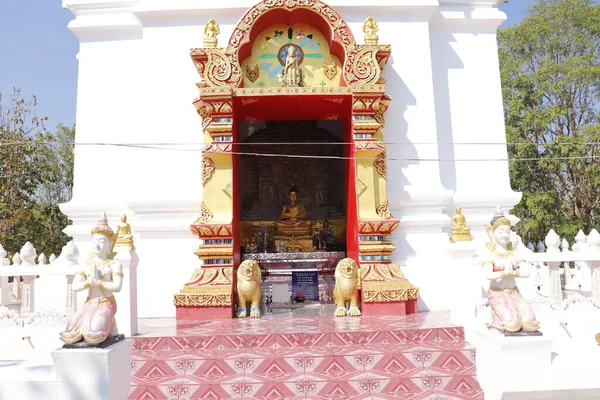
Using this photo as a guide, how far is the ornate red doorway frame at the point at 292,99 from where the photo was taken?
7770 mm

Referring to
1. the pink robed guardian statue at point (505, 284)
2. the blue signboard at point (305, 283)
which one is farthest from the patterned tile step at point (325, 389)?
the blue signboard at point (305, 283)

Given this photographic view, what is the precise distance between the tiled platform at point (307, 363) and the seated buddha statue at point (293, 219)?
4.65 meters

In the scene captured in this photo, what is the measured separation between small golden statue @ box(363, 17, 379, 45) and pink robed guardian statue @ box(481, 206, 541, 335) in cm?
402

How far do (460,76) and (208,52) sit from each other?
438 centimetres

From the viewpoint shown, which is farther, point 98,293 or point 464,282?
point 464,282

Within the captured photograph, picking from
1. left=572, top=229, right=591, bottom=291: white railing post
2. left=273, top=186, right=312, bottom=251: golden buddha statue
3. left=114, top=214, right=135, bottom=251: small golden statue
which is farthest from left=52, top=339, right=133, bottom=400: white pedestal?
left=572, top=229, right=591, bottom=291: white railing post

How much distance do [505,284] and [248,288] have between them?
3.59 m

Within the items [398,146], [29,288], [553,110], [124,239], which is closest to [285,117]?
[398,146]

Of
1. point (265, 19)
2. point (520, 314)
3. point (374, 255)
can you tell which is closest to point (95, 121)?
point (265, 19)

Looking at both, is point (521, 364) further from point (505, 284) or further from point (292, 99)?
point (292, 99)

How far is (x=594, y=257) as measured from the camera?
26.5ft

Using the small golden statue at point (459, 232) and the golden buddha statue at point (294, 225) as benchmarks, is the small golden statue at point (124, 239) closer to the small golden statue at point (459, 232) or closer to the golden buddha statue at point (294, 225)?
the small golden statue at point (459, 232)

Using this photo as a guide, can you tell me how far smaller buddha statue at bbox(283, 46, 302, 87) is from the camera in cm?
823

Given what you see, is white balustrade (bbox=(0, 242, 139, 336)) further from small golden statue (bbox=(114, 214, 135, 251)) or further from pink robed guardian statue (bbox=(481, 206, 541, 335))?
pink robed guardian statue (bbox=(481, 206, 541, 335))
